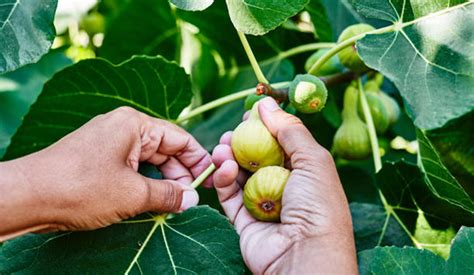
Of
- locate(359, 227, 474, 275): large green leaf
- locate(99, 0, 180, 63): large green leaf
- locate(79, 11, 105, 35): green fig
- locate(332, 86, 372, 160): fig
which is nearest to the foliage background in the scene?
locate(359, 227, 474, 275): large green leaf

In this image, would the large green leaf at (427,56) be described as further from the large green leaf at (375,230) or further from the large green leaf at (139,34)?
the large green leaf at (139,34)

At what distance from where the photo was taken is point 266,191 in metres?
1.36

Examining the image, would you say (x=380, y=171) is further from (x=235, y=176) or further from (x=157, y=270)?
(x=157, y=270)

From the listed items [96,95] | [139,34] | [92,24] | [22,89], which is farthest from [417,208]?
[92,24]

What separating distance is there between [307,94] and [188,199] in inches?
15.0

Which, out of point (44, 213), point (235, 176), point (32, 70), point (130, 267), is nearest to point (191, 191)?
point (235, 176)

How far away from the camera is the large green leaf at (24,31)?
1357 mm

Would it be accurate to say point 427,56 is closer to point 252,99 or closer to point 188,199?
point 252,99

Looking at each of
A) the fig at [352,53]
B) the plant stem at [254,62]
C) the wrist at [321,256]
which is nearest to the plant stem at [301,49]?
the fig at [352,53]

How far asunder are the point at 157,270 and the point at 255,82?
831 millimetres

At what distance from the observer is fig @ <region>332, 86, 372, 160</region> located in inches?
68.4

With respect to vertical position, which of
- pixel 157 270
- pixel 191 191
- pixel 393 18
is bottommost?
pixel 157 270

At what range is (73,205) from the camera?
1306 mm

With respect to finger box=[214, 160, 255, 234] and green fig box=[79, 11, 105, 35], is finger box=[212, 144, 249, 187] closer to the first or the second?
finger box=[214, 160, 255, 234]
